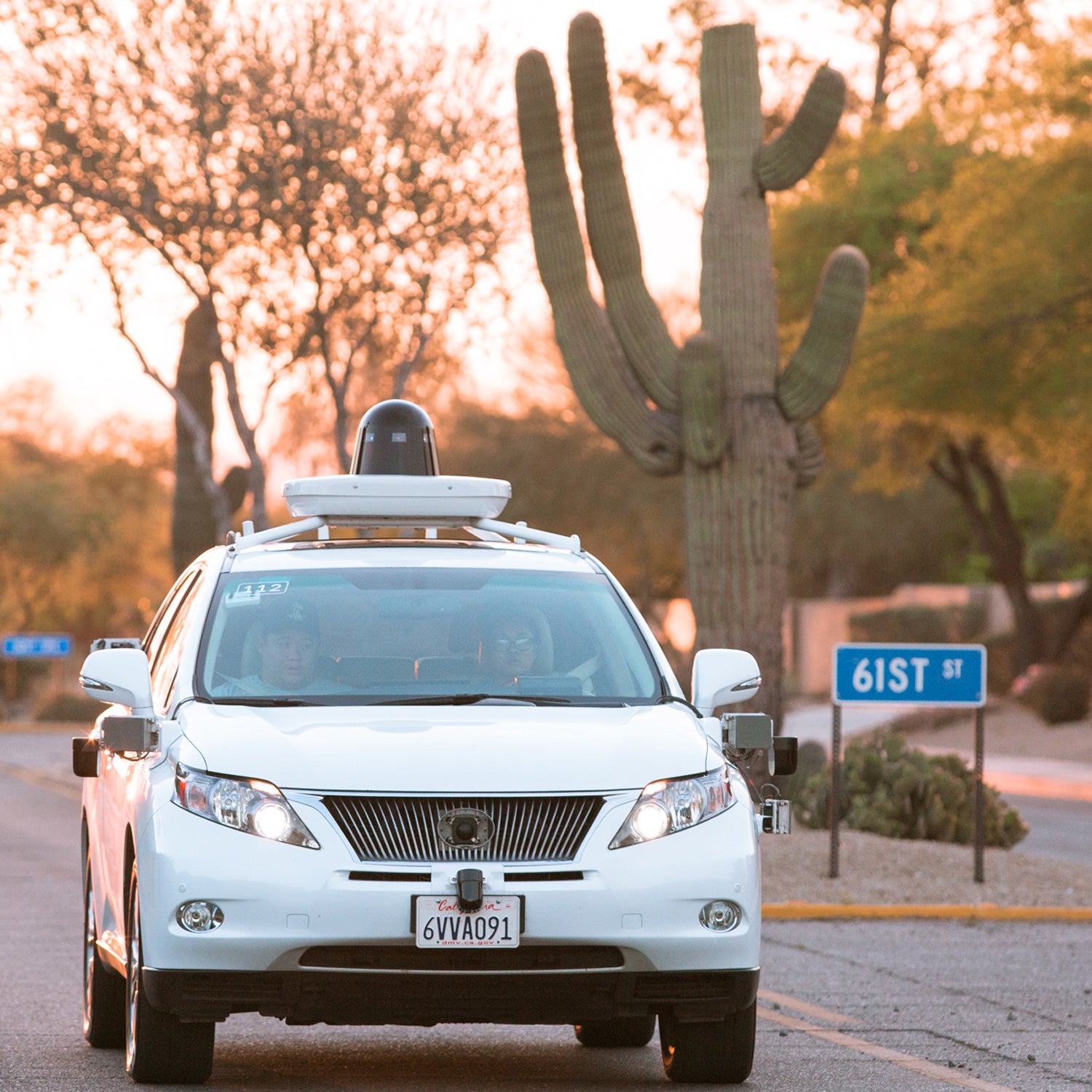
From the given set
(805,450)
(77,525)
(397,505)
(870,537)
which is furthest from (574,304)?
(77,525)

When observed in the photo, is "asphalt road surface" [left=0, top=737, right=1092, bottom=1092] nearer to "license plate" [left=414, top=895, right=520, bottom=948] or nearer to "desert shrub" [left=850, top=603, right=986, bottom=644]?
"license plate" [left=414, top=895, right=520, bottom=948]

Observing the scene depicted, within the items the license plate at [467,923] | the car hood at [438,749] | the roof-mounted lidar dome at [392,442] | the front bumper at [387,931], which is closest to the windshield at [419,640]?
the car hood at [438,749]

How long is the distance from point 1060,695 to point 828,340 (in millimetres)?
23579

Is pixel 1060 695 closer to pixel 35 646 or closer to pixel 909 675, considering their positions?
pixel 35 646

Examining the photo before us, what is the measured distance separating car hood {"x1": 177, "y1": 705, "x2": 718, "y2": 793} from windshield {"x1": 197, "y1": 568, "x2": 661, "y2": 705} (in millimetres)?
294

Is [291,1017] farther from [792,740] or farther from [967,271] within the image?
[967,271]

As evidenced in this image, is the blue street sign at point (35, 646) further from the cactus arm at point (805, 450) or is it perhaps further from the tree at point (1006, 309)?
the cactus arm at point (805, 450)

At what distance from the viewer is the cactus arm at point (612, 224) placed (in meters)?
18.1

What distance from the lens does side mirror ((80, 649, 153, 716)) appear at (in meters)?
7.67

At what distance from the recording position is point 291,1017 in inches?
282

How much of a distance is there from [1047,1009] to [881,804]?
7.03m

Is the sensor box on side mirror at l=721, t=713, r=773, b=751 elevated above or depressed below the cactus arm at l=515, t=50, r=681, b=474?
below

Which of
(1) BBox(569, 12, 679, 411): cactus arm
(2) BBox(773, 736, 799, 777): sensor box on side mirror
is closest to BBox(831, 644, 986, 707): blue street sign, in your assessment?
(1) BBox(569, 12, 679, 411): cactus arm

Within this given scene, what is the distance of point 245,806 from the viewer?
7039mm
